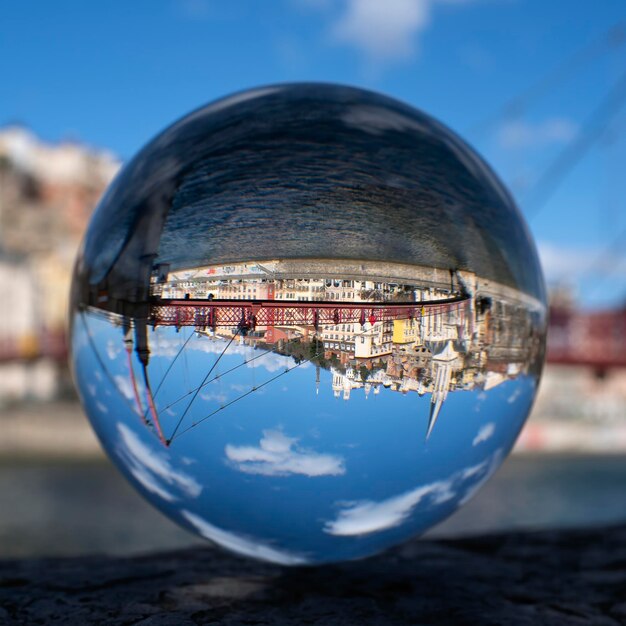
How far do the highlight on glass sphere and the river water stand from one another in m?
1.66

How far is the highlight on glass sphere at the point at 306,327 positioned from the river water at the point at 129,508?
5.44 feet

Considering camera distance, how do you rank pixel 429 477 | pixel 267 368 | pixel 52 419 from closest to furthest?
pixel 267 368 → pixel 429 477 → pixel 52 419

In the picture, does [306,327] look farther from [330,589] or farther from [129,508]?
[129,508]

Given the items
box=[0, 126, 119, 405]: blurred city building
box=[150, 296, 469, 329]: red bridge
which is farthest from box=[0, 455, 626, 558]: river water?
box=[0, 126, 119, 405]: blurred city building

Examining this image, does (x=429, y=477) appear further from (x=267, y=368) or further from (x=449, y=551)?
(x=449, y=551)

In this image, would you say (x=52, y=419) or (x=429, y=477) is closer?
(x=429, y=477)

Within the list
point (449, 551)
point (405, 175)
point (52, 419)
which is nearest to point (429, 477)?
point (405, 175)

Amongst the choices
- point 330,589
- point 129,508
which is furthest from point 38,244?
point 330,589

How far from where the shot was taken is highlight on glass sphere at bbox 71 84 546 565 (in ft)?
3.04

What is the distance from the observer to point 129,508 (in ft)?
21.7

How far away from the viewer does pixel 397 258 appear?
0.96 m

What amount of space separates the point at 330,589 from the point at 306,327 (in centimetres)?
47

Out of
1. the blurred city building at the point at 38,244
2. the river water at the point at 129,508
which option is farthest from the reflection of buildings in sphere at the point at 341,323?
the blurred city building at the point at 38,244

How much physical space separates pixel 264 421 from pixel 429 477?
248mm
